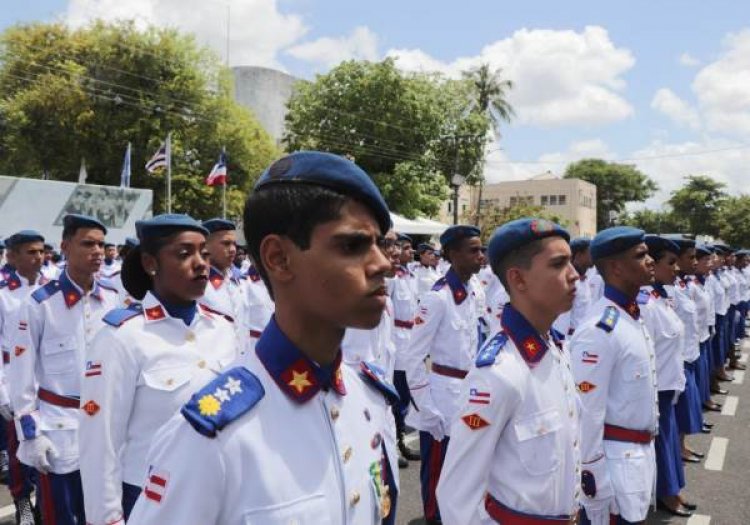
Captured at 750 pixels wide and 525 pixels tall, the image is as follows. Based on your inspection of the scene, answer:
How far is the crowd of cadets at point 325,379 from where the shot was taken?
4.68ft

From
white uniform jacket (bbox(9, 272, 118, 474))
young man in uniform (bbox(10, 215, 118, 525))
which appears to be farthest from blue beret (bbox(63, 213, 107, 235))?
white uniform jacket (bbox(9, 272, 118, 474))

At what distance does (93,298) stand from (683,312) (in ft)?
22.4

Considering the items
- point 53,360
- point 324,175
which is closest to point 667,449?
point 53,360

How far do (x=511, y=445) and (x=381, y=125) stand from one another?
31036 millimetres

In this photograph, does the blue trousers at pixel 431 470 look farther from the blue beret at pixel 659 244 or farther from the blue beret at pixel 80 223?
the blue beret at pixel 80 223

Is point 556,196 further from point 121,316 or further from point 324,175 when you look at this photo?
point 324,175

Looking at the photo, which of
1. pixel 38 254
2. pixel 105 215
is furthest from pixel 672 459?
pixel 105 215

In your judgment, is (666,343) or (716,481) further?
(716,481)

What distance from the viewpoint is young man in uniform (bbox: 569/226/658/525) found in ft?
12.0

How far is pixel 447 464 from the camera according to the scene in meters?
2.74

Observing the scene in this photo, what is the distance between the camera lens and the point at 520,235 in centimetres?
305

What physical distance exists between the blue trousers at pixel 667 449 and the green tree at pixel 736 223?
55092 mm

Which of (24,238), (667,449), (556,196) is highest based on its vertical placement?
(556,196)

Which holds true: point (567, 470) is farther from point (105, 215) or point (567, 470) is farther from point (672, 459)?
point (105, 215)
